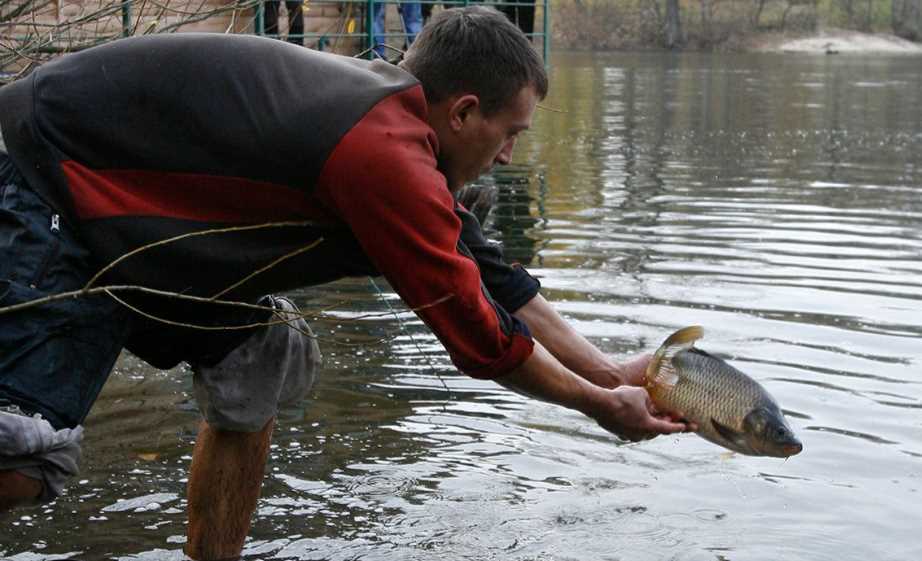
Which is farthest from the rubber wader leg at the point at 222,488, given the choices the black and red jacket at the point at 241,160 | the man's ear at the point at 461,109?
the man's ear at the point at 461,109

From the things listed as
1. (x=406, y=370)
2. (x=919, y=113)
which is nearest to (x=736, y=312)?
(x=406, y=370)

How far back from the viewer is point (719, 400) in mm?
4977

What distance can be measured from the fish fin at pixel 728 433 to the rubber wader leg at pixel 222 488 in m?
1.52

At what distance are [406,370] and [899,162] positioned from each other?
13154 millimetres

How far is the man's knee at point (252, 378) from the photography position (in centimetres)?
488

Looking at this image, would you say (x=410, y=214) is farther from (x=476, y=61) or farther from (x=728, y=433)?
(x=728, y=433)

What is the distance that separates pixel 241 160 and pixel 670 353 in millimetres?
1754

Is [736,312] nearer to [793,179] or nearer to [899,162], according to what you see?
[793,179]

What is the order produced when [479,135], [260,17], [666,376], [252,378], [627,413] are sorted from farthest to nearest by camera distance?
[260,17], [666,376], [252,378], [627,413], [479,135]

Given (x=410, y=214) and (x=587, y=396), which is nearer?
(x=410, y=214)

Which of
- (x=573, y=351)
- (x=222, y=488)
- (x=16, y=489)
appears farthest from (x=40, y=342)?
(x=573, y=351)

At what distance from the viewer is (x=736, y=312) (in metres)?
9.82

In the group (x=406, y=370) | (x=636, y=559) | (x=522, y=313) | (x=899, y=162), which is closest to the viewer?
(x=522, y=313)

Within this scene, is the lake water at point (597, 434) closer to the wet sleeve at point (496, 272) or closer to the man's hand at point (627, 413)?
the wet sleeve at point (496, 272)
